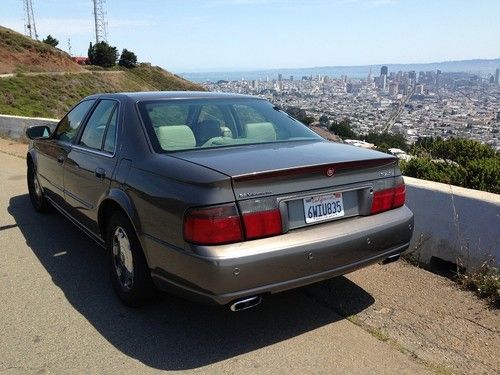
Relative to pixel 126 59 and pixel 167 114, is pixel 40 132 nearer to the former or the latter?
pixel 167 114

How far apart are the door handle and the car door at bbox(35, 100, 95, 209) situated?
94 cm

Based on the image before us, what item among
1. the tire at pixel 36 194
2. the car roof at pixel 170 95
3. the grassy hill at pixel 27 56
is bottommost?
the tire at pixel 36 194

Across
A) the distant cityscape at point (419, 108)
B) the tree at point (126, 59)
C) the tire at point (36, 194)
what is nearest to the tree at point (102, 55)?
the tree at point (126, 59)

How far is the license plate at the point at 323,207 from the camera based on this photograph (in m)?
3.00

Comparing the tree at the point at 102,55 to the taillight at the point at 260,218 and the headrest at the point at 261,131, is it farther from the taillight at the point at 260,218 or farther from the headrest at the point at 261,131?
the taillight at the point at 260,218

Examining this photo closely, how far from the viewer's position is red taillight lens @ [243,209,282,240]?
279 centimetres

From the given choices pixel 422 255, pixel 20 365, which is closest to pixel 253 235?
pixel 20 365

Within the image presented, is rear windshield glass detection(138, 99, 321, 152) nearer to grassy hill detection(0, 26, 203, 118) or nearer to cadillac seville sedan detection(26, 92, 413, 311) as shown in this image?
cadillac seville sedan detection(26, 92, 413, 311)

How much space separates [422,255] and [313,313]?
1.44 metres

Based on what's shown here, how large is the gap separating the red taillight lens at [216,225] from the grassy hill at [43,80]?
107 feet

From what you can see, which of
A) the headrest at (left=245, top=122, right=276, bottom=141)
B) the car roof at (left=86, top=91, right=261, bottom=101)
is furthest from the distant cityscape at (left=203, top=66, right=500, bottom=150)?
the headrest at (left=245, top=122, right=276, bottom=141)

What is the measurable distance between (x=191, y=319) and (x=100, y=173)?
135 centimetres

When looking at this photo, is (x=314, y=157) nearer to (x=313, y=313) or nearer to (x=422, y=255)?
(x=313, y=313)

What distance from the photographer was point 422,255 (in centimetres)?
441
